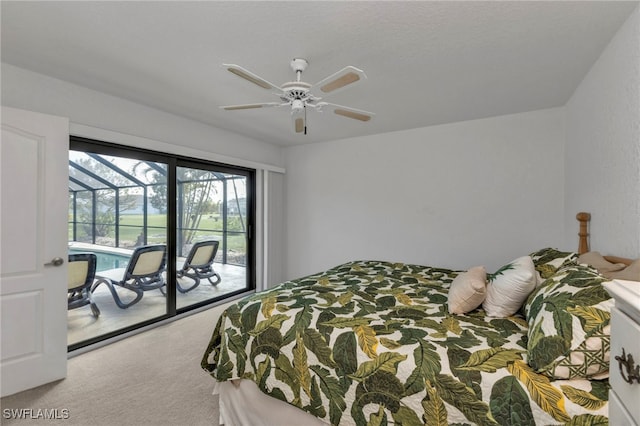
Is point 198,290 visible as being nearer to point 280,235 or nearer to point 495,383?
point 280,235

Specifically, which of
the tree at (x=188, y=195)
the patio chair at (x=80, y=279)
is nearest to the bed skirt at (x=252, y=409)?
the patio chair at (x=80, y=279)

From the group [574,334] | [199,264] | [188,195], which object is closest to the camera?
[574,334]

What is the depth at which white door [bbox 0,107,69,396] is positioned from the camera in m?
2.11

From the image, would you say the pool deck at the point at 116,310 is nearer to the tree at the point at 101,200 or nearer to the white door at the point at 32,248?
the tree at the point at 101,200

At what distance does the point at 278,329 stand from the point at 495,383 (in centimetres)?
106

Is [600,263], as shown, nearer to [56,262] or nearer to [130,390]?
[130,390]

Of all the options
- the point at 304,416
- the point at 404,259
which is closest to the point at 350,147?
the point at 404,259

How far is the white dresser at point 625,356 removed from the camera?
708 millimetres

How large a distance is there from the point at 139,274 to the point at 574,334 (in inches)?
148

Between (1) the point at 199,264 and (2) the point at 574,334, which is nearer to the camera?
(2) the point at 574,334

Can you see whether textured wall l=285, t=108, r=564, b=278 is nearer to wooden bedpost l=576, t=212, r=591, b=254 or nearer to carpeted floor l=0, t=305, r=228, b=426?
wooden bedpost l=576, t=212, r=591, b=254

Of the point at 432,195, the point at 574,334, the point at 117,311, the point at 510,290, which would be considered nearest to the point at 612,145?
the point at 510,290

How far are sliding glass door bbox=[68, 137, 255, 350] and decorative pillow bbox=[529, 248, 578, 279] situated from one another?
3.58 meters

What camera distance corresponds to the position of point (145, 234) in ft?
11.0
